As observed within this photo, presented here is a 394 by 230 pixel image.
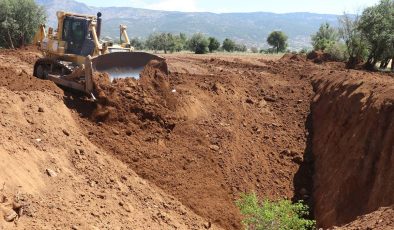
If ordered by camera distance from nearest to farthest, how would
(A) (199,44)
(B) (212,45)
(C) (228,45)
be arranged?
(A) (199,44) < (B) (212,45) < (C) (228,45)

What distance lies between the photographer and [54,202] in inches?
326

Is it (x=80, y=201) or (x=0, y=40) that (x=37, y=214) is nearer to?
(x=80, y=201)

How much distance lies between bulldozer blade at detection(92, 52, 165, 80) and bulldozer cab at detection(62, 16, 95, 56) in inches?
73.7

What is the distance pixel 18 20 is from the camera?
34906mm

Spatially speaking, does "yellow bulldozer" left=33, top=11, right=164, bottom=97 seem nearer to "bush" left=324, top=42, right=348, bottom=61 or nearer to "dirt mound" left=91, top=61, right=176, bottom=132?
"dirt mound" left=91, top=61, right=176, bottom=132

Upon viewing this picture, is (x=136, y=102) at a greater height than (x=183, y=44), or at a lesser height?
greater

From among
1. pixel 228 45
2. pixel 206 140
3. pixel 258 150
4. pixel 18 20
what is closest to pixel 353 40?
pixel 258 150

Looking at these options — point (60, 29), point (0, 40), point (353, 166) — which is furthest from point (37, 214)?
point (0, 40)

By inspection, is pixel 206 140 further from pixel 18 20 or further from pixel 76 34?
pixel 18 20

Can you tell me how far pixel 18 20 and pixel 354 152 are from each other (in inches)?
1181

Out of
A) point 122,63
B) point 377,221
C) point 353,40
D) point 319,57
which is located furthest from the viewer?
point 319,57

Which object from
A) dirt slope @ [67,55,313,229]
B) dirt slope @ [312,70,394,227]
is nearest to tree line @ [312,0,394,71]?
dirt slope @ [67,55,313,229]

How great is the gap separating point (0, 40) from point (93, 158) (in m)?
28.7

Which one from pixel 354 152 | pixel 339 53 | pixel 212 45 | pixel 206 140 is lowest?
pixel 212 45
